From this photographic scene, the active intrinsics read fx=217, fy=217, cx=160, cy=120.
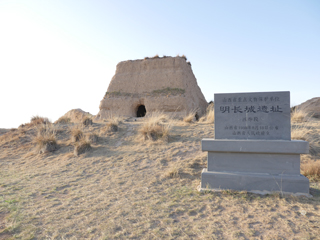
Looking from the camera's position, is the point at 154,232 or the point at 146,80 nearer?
the point at 154,232

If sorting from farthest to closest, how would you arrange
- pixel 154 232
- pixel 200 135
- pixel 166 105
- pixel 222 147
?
pixel 166 105, pixel 200 135, pixel 222 147, pixel 154 232

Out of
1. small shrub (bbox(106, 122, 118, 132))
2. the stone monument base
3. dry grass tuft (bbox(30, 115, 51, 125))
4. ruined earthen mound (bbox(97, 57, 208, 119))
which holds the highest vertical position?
ruined earthen mound (bbox(97, 57, 208, 119))

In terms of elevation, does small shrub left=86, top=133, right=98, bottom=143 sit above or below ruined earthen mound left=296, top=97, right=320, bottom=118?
below

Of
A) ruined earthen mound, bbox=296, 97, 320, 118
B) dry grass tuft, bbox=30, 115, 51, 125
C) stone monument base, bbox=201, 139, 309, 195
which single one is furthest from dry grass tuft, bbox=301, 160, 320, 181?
dry grass tuft, bbox=30, 115, 51, 125

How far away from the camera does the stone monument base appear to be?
13.0 ft

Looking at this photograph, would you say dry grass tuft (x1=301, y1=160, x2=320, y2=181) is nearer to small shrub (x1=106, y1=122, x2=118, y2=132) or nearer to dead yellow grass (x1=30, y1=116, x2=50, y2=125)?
small shrub (x1=106, y1=122, x2=118, y2=132)

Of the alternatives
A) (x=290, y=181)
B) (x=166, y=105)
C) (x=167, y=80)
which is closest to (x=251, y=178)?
(x=290, y=181)

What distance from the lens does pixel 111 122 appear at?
953 centimetres

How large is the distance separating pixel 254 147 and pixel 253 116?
616 mm

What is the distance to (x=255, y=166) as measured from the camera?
4215mm

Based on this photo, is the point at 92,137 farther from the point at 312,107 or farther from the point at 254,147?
the point at 312,107

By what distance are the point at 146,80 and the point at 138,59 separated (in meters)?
2.08

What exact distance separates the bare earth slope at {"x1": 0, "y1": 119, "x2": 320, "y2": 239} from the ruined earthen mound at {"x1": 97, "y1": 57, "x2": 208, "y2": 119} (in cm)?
787

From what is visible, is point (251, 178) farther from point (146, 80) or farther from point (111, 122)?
point (146, 80)
